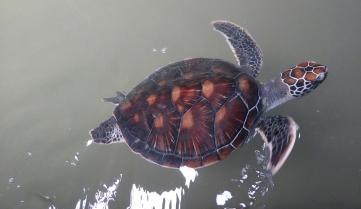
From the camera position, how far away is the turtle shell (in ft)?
7.34

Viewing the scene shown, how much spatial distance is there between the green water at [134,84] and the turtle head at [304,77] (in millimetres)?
269

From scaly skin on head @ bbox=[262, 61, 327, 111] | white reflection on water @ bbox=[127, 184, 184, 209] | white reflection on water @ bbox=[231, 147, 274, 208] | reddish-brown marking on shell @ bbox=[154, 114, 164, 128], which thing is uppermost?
scaly skin on head @ bbox=[262, 61, 327, 111]

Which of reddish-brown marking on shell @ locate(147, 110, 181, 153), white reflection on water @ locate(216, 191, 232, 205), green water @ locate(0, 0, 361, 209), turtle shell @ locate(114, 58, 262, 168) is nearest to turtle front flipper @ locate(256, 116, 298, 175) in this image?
turtle shell @ locate(114, 58, 262, 168)

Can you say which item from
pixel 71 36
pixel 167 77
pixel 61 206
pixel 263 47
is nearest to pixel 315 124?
pixel 263 47

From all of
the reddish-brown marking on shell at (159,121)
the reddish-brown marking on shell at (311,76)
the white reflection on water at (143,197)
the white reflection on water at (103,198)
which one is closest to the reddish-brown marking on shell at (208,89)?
the reddish-brown marking on shell at (159,121)

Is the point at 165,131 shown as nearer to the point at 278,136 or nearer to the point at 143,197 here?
the point at 143,197

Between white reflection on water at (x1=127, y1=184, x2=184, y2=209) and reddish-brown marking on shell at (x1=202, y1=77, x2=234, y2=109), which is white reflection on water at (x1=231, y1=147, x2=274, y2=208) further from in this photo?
reddish-brown marking on shell at (x1=202, y1=77, x2=234, y2=109)

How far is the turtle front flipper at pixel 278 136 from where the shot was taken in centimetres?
215

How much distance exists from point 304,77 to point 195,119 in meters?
0.77

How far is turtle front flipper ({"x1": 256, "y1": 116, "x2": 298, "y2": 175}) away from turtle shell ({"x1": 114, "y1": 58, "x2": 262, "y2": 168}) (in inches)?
4.0

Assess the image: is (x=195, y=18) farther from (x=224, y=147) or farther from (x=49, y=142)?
(x=49, y=142)

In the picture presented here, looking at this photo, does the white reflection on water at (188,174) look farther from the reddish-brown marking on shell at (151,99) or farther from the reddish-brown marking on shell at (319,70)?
the reddish-brown marking on shell at (319,70)

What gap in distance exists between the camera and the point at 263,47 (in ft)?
9.57

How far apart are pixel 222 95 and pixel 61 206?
131 cm
